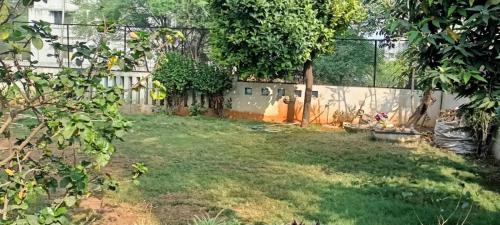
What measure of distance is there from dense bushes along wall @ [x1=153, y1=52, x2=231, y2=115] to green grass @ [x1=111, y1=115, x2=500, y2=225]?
1979 mm

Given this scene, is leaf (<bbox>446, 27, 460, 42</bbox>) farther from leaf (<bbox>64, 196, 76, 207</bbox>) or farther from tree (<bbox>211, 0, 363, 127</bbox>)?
tree (<bbox>211, 0, 363, 127</bbox>)

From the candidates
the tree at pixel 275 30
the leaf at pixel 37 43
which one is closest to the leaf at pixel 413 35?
the leaf at pixel 37 43

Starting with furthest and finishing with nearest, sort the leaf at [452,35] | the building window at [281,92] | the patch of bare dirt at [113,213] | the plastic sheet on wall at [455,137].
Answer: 1. the building window at [281,92]
2. the plastic sheet on wall at [455,137]
3. the patch of bare dirt at [113,213]
4. the leaf at [452,35]

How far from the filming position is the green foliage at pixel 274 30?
7824 mm

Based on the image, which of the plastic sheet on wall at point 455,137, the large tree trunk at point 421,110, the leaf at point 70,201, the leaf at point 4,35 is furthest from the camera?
the large tree trunk at point 421,110

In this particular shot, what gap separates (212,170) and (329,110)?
4.66 m

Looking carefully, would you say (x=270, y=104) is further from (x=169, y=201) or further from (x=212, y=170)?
(x=169, y=201)

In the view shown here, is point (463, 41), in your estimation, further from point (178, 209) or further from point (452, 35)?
point (178, 209)

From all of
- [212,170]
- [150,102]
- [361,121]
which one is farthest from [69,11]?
[212,170]

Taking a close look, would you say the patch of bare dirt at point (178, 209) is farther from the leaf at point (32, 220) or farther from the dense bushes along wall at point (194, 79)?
the dense bushes along wall at point (194, 79)

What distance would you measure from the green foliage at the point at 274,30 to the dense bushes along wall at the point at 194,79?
0.95 m

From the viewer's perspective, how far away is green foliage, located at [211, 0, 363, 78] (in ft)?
25.7

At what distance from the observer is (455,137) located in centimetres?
671

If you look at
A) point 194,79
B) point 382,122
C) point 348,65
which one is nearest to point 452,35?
point 382,122
